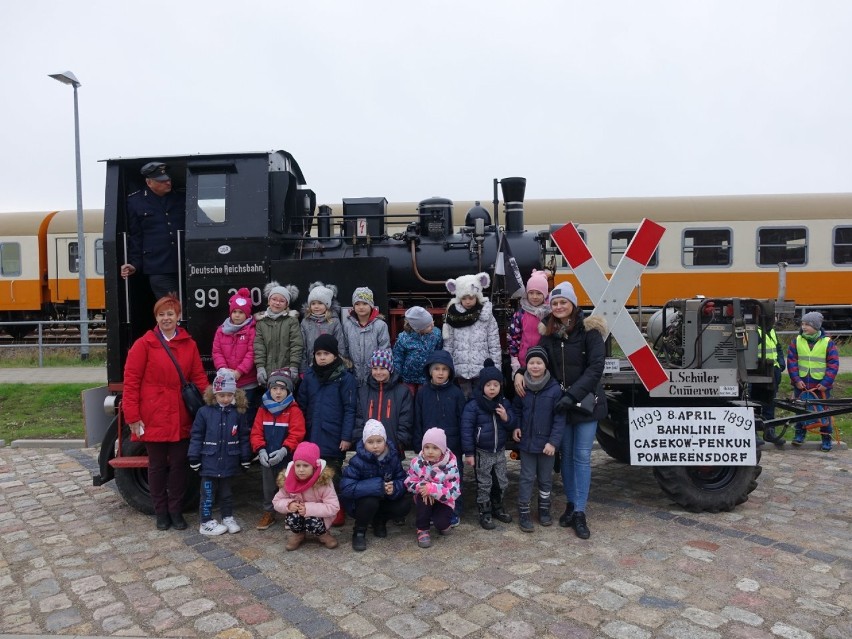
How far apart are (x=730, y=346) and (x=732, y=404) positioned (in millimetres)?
514

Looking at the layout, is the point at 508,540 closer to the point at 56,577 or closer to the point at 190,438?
the point at 190,438

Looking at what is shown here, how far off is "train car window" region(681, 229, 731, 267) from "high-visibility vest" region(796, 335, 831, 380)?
22.2 feet

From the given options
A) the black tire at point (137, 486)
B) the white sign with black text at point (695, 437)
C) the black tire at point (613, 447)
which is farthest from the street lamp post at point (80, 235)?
the white sign with black text at point (695, 437)

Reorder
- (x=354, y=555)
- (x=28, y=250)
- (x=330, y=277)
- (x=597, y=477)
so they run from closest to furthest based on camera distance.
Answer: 1. (x=354, y=555)
2. (x=330, y=277)
3. (x=597, y=477)
4. (x=28, y=250)

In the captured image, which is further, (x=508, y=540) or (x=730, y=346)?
(x=730, y=346)

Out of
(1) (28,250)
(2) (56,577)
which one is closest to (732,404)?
(2) (56,577)

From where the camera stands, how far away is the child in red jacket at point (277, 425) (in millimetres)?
5168

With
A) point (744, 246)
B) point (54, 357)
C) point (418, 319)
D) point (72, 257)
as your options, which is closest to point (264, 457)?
point (418, 319)

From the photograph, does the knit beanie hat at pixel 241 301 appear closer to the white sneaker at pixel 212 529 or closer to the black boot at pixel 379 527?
the white sneaker at pixel 212 529

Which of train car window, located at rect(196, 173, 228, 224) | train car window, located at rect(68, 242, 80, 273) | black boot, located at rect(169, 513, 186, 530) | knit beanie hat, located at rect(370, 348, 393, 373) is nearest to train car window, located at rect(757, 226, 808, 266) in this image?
knit beanie hat, located at rect(370, 348, 393, 373)

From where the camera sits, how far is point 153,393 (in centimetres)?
528

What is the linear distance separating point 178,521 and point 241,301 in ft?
6.39

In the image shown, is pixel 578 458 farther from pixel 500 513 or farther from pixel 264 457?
pixel 264 457

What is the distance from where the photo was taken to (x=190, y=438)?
5355 millimetres
